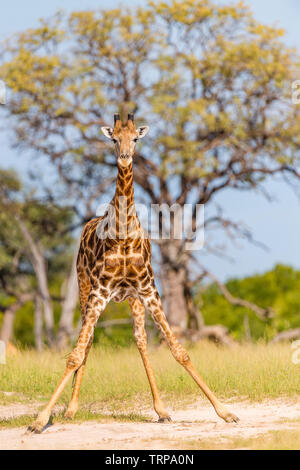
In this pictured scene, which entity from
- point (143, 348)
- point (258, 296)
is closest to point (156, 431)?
point (143, 348)

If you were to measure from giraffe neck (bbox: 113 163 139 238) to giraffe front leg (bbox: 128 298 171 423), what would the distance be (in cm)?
151

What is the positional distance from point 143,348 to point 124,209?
6.76 ft

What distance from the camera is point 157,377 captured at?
12.2 m

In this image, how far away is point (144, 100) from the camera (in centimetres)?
2283

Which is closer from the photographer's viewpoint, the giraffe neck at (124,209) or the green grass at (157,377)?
the giraffe neck at (124,209)

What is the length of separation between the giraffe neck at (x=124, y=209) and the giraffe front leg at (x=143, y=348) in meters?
1.51

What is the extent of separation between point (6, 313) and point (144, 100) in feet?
48.5

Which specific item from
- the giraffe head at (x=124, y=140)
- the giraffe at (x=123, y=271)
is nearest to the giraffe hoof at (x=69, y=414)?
the giraffe at (x=123, y=271)

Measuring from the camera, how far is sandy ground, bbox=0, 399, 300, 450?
7.34 metres

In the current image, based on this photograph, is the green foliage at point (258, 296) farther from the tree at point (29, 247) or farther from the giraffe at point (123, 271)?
the giraffe at point (123, 271)

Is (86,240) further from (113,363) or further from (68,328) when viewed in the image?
(68,328)

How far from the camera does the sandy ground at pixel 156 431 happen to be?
24.1ft

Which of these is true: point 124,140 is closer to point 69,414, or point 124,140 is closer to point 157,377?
point 69,414

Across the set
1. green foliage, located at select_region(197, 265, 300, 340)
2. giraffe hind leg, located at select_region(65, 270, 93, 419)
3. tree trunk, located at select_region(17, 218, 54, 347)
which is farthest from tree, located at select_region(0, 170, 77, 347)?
giraffe hind leg, located at select_region(65, 270, 93, 419)
